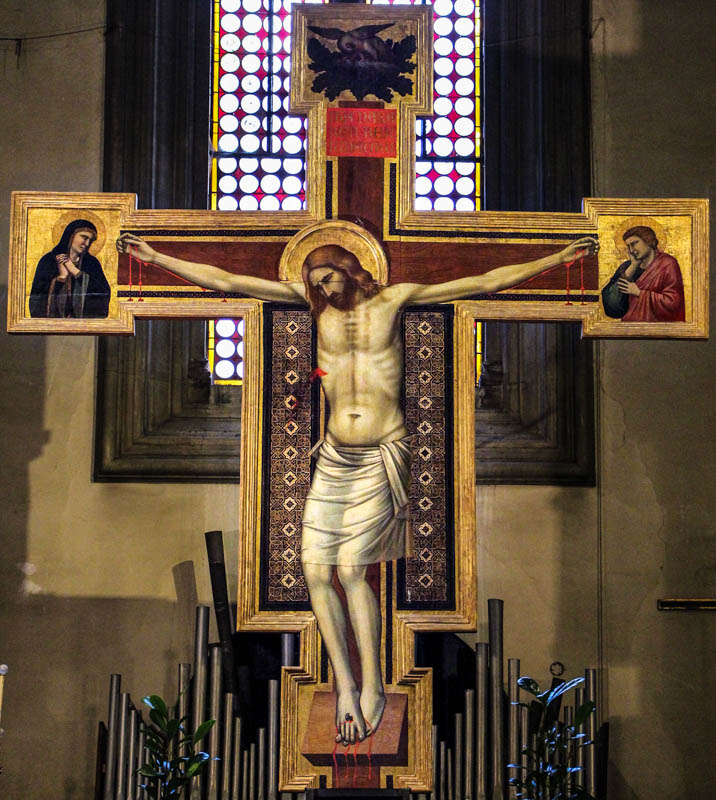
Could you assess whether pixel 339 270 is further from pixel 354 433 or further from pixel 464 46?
pixel 464 46

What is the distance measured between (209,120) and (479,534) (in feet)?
9.08

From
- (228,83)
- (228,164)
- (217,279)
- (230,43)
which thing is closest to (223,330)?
(228,164)

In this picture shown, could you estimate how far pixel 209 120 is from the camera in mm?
7578

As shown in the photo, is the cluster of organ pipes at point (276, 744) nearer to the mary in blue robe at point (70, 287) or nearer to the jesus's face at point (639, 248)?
the mary in blue robe at point (70, 287)

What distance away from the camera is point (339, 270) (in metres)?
5.70

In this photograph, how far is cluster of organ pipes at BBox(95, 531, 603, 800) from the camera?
5.49 metres

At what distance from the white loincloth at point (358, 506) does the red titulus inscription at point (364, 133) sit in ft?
4.12

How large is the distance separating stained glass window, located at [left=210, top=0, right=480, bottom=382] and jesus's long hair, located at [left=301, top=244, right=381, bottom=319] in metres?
2.04

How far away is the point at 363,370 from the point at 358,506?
22.4 inches

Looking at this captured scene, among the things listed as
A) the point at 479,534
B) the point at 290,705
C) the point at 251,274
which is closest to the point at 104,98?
the point at 251,274

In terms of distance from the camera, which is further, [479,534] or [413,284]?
[479,534]

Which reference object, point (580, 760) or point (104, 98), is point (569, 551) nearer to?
point (580, 760)

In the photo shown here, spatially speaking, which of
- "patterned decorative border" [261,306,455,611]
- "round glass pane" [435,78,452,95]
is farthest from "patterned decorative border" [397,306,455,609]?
"round glass pane" [435,78,452,95]

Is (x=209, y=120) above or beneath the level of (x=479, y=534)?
above
